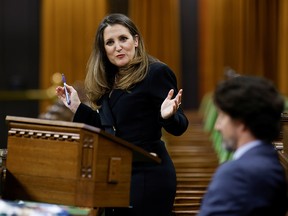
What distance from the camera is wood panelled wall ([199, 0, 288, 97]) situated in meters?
10.7

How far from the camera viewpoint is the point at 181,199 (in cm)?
447

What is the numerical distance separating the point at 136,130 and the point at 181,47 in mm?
9646

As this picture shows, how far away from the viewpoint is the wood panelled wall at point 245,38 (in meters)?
10.7

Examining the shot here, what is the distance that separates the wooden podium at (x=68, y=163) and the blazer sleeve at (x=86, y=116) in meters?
0.34

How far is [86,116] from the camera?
3.20 meters

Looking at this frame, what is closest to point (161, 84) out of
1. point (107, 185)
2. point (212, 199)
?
point (107, 185)

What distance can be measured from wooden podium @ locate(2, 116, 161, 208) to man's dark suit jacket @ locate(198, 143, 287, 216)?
2.01 ft

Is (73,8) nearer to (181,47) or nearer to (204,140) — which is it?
(181,47)

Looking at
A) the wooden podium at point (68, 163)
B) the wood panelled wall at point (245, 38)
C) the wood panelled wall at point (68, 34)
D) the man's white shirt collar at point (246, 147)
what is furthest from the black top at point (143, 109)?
the wood panelled wall at point (68, 34)

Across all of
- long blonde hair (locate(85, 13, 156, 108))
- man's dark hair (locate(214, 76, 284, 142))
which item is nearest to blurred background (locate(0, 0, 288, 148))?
long blonde hair (locate(85, 13, 156, 108))

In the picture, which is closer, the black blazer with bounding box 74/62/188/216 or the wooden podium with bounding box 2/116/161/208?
the wooden podium with bounding box 2/116/161/208

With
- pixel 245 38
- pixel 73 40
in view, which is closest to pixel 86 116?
pixel 245 38

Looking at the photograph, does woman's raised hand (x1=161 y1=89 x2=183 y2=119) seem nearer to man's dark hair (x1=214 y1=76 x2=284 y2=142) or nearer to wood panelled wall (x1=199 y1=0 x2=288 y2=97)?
man's dark hair (x1=214 y1=76 x2=284 y2=142)

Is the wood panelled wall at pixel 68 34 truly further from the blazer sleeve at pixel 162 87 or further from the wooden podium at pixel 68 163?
the wooden podium at pixel 68 163
